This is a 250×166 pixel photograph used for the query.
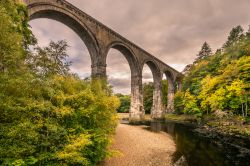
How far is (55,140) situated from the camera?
21.7 ft

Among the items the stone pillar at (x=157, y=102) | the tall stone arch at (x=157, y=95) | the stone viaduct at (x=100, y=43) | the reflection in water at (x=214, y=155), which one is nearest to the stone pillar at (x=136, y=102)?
the stone viaduct at (x=100, y=43)

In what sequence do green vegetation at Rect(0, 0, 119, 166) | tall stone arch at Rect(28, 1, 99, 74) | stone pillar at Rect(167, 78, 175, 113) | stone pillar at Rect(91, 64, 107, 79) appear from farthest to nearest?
stone pillar at Rect(167, 78, 175, 113) → stone pillar at Rect(91, 64, 107, 79) → tall stone arch at Rect(28, 1, 99, 74) → green vegetation at Rect(0, 0, 119, 166)

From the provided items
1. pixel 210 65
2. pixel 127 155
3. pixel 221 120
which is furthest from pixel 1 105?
pixel 210 65

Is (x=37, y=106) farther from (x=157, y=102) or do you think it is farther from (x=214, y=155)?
(x=157, y=102)

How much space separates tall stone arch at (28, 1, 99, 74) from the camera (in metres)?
18.2

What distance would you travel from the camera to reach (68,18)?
21625 millimetres

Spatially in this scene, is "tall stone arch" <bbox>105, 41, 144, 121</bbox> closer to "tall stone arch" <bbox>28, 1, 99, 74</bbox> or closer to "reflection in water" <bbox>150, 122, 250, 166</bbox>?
"tall stone arch" <bbox>28, 1, 99, 74</bbox>

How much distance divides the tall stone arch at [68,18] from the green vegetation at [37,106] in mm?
12110

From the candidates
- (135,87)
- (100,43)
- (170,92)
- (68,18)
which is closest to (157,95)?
(170,92)

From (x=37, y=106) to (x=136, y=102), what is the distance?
30261mm

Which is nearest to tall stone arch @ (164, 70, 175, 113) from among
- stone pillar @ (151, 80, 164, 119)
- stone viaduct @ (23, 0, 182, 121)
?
stone pillar @ (151, 80, 164, 119)

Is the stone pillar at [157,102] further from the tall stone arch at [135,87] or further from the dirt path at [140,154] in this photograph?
the dirt path at [140,154]

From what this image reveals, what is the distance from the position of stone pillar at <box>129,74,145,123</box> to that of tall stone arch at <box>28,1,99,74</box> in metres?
13.2

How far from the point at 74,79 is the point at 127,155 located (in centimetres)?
668
